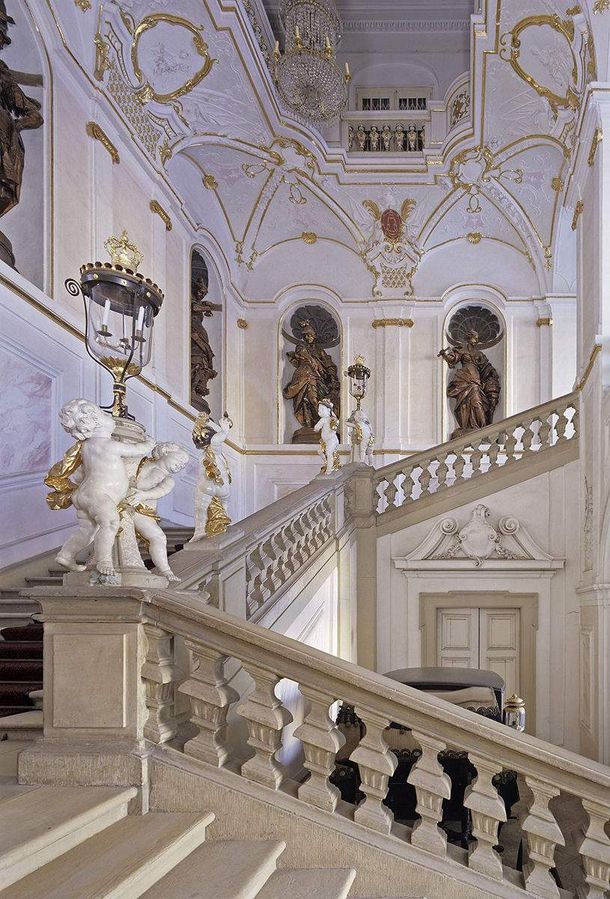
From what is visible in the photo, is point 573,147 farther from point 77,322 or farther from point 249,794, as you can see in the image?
point 249,794

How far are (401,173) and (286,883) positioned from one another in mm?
12581

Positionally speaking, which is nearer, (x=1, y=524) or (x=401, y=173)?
(x=1, y=524)

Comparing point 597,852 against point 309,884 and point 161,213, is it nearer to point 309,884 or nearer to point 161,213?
point 309,884

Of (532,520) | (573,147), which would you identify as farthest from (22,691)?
(573,147)

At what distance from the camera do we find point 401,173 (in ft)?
43.1

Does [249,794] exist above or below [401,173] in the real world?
below

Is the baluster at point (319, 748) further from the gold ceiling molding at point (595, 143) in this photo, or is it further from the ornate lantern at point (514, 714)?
the gold ceiling molding at point (595, 143)

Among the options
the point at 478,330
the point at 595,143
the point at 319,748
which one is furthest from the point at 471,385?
the point at 319,748

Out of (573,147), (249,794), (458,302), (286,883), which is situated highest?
(573,147)

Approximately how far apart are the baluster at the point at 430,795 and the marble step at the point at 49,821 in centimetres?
105

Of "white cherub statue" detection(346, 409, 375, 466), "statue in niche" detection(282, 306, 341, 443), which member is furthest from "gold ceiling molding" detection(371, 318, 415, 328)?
"white cherub statue" detection(346, 409, 375, 466)

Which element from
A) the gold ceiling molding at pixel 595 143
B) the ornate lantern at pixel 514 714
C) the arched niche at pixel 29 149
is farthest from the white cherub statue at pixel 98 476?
the gold ceiling molding at pixel 595 143

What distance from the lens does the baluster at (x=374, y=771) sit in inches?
106

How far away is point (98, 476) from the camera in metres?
2.74
